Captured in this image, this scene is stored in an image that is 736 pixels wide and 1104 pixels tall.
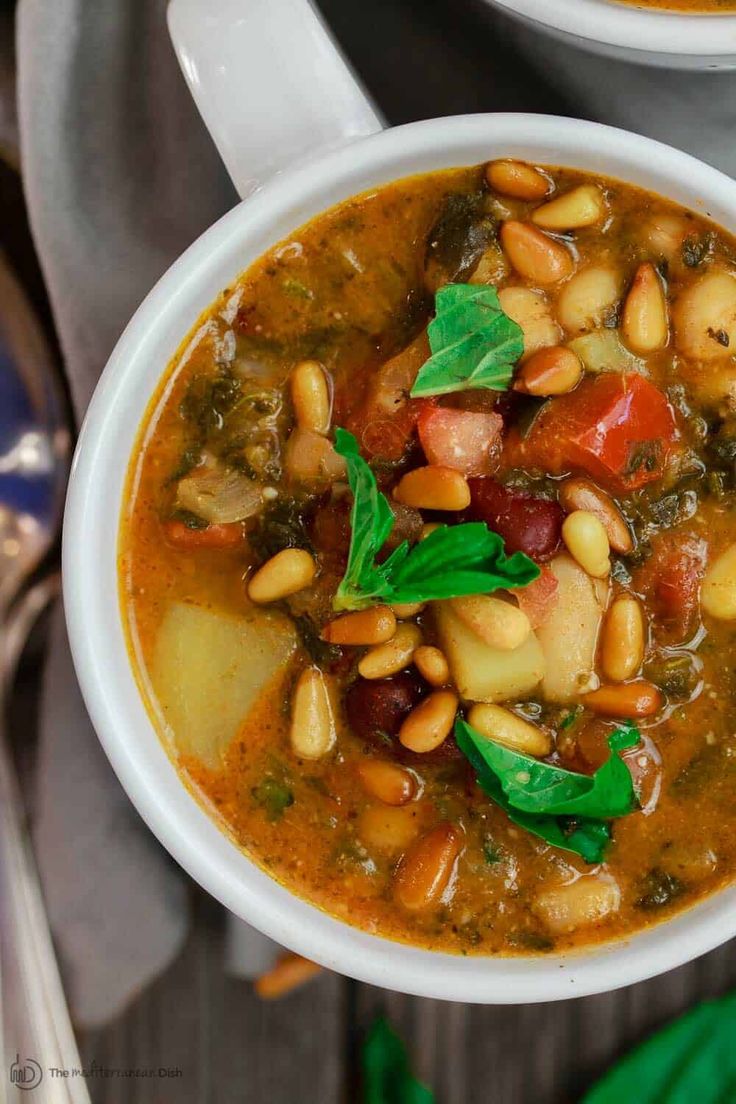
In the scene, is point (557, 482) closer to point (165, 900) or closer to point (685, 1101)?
point (165, 900)

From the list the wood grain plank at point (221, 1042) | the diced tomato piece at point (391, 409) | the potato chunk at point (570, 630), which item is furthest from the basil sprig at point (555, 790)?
the wood grain plank at point (221, 1042)

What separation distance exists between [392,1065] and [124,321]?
1.71 meters

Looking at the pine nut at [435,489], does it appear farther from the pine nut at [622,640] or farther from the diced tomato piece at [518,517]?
the pine nut at [622,640]

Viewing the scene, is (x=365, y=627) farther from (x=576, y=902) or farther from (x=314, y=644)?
(x=576, y=902)

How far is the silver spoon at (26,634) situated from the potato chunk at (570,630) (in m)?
1.18

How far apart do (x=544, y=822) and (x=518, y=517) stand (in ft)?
1.47

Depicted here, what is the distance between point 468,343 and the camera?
1.56 metres

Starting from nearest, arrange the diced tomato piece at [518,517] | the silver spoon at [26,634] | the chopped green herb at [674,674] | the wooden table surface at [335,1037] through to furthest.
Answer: the diced tomato piece at [518,517], the chopped green herb at [674,674], the silver spoon at [26,634], the wooden table surface at [335,1037]

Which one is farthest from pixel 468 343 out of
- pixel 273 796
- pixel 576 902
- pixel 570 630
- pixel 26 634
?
pixel 26 634

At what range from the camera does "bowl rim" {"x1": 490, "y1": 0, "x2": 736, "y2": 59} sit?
5.17 feet

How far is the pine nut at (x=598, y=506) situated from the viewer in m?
1.62

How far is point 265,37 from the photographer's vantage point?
1541mm

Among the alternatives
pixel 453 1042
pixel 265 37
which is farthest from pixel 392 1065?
pixel 265 37

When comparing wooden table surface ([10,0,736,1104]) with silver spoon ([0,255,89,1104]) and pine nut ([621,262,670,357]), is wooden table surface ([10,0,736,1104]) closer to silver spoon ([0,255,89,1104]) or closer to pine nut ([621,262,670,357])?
silver spoon ([0,255,89,1104])
